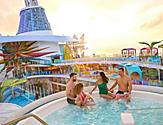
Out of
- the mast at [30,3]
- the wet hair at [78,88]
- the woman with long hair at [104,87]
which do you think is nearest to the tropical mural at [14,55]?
the mast at [30,3]

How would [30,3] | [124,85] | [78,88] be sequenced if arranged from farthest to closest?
[30,3], [124,85], [78,88]

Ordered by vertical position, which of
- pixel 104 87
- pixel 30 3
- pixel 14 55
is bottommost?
pixel 104 87

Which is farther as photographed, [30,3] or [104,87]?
[30,3]

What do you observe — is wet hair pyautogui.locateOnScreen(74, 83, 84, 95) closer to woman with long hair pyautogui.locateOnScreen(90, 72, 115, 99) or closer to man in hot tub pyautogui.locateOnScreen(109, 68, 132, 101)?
woman with long hair pyautogui.locateOnScreen(90, 72, 115, 99)

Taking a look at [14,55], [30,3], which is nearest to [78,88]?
[14,55]

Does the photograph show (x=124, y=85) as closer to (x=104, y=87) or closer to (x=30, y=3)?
(x=104, y=87)

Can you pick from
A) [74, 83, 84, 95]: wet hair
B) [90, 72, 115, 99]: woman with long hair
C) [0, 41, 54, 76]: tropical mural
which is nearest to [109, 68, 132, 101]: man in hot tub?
[90, 72, 115, 99]: woman with long hair

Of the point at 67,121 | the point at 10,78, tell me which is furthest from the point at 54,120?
the point at 10,78

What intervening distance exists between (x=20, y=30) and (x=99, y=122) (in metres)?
18.4

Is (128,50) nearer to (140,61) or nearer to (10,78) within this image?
(140,61)

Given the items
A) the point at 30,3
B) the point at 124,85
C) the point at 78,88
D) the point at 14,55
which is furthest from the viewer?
the point at 30,3

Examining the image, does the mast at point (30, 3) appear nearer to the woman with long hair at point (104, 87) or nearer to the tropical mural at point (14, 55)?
the tropical mural at point (14, 55)

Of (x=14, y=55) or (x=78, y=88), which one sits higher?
(x=14, y=55)

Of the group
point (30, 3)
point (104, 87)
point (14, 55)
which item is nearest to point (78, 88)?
point (104, 87)
